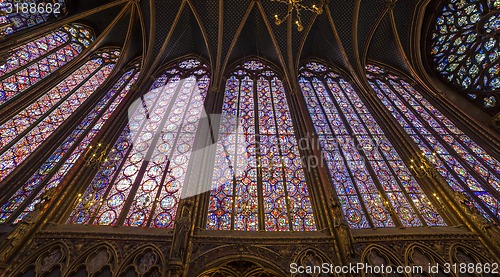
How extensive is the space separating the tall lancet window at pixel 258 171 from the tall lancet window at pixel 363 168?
1156 millimetres

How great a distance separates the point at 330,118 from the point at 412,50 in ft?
23.1

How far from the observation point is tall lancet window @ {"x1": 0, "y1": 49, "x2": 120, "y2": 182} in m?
8.08

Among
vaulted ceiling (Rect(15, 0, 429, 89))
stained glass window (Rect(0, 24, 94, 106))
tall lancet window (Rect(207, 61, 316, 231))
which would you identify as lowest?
tall lancet window (Rect(207, 61, 316, 231))

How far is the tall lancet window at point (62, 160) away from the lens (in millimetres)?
7173

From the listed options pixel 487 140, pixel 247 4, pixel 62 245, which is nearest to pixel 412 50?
pixel 487 140

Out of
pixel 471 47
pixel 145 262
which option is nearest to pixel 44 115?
pixel 145 262

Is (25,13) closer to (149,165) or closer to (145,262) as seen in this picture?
(149,165)

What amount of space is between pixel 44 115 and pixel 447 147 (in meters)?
13.7

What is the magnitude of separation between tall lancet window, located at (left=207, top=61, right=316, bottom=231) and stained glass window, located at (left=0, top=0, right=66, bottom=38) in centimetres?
827

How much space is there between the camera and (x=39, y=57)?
35.6ft

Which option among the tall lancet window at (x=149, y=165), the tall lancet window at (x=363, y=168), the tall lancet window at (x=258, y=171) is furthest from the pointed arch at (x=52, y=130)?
the tall lancet window at (x=363, y=168)

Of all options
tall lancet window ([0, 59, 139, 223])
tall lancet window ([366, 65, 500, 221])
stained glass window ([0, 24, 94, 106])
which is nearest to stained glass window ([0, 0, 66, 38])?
stained glass window ([0, 24, 94, 106])

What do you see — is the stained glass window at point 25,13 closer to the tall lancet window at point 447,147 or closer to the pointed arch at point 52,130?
the pointed arch at point 52,130

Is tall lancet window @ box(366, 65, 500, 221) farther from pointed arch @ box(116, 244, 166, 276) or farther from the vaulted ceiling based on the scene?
pointed arch @ box(116, 244, 166, 276)
